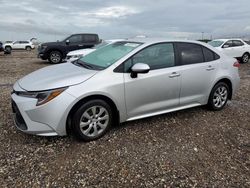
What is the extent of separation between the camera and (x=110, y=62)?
148 inches

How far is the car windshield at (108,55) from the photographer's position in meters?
3.83

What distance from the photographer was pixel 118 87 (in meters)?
3.55

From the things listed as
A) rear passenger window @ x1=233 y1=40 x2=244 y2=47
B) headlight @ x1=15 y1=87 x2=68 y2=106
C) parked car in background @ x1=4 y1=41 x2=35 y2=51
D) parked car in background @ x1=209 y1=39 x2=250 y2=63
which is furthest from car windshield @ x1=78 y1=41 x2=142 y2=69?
parked car in background @ x1=4 y1=41 x2=35 y2=51

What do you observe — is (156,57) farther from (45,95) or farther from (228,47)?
(228,47)

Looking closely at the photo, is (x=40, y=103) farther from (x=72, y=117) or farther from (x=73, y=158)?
(x=73, y=158)

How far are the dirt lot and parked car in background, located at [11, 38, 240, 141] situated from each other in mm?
282

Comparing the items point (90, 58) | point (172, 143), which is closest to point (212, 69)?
point (172, 143)

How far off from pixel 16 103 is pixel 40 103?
0.42 metres

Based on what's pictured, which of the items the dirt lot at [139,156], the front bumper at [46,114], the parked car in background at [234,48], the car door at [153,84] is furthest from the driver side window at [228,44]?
the front bumper at [46,114]

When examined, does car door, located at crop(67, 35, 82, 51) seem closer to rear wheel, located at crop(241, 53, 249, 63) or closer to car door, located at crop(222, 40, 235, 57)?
car door, located at crop(222, 40, 235, 57)

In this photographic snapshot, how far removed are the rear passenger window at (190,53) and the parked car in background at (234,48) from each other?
9785 mm

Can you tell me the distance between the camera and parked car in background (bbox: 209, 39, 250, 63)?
13.6 m

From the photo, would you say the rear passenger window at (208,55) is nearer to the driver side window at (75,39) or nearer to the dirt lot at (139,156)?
the dirt lot at (139,156)

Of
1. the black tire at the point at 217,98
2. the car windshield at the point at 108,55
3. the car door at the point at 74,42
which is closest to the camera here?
the car windshield at the point at 108,55
